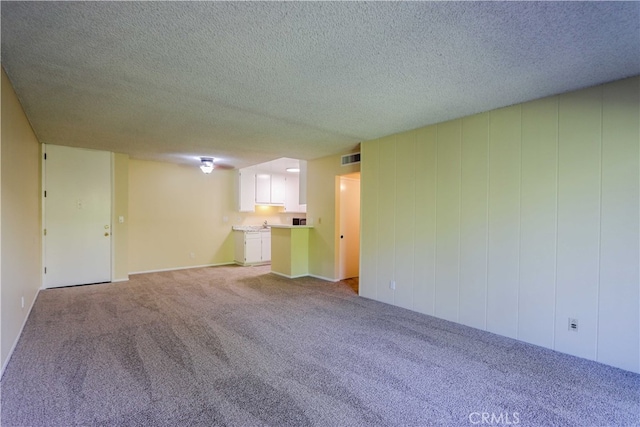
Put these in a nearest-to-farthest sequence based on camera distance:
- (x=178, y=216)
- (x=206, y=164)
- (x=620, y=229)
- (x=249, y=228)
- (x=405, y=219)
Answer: (x=620, y=229)
(x=405, y=219)
(x=206, y=164)
(x=178, y=216)
(x=249, y=228)

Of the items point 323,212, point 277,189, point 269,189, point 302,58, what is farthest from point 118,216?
point 302,58

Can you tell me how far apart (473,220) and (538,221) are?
0.65 m

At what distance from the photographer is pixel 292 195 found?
344 inches

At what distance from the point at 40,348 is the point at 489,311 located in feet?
15.5

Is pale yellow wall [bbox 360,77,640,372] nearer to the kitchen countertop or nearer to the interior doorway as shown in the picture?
the interior doorway

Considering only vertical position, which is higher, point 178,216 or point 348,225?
point 178,216

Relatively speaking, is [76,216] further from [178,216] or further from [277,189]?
[277,189]

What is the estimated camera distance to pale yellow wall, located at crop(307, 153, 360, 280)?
5.87m

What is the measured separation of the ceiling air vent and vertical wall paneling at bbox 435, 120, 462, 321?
1690mm

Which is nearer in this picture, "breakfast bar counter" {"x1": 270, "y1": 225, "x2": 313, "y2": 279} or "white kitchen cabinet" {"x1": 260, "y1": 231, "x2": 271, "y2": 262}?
"breakfast bar counter" {"x1": 270, "y1": 225, "x2": 313, "y2": 279}

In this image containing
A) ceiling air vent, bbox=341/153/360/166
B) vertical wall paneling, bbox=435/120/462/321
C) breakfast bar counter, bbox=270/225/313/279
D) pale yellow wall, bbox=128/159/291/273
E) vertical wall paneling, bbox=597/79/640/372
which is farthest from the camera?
pale yellow wall, bbox=128/159/291/273

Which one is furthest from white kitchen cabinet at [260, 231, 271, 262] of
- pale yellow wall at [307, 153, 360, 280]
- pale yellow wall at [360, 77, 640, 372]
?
pale yellow wall at [360, 77, 640, 372]

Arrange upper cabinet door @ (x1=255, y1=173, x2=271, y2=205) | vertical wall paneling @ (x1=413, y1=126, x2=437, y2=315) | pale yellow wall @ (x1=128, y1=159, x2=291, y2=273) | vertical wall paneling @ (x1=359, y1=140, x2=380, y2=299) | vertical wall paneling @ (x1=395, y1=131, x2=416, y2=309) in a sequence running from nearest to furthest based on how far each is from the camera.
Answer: vertical wall paneling @ (x1=413, y1=126, x2=437, y2=315), vertical wall paneling @ (x1=395, y1=131, x2=416, y2=309), vertical wall paneling @ (x1=359, y1=140, x2=380, y2=299), pale yellow wall @ (x1=128, y1=159, x2=291, y2=273), upper cabinet door @ (x1=255, y1=173, x2=271, y2=205)

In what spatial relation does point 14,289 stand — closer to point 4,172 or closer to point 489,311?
point 4,172
